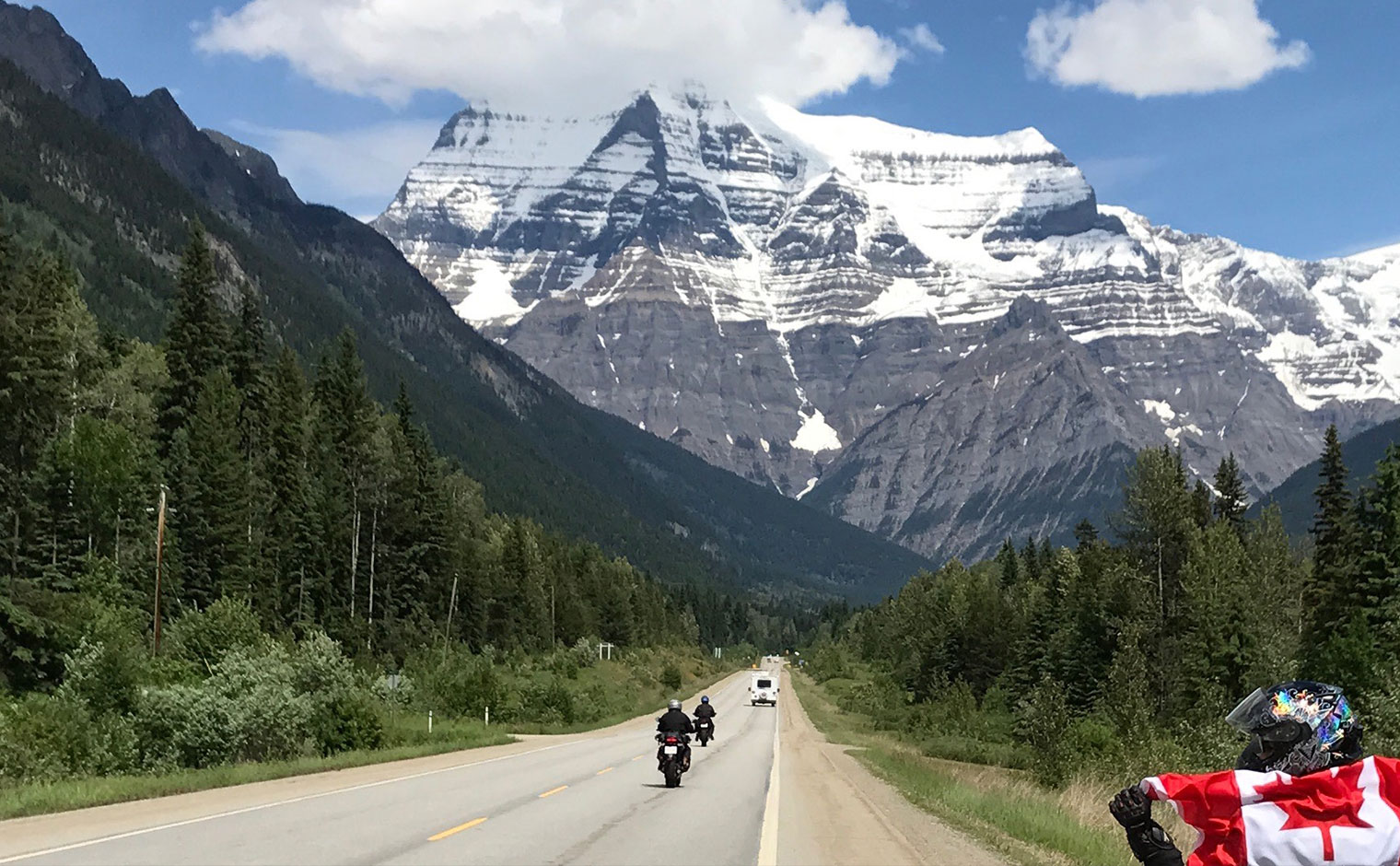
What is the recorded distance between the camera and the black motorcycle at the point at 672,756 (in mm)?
27750

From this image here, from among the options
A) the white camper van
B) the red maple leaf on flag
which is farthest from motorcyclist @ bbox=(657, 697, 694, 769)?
the white camper van

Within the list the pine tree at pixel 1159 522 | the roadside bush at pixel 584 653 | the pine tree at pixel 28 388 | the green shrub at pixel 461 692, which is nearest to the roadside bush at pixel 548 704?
the green shrub at pixel 461 692

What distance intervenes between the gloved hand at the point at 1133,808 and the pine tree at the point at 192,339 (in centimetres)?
6508

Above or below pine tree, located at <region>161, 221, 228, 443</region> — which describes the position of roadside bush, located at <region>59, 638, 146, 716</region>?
below

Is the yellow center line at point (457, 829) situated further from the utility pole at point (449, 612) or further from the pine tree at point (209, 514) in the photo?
the utility pole at point (449, 612)

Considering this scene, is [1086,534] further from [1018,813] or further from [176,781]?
[176,781]

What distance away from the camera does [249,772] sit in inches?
1014

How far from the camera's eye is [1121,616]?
66.9 meters

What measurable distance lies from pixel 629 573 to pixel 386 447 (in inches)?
3438

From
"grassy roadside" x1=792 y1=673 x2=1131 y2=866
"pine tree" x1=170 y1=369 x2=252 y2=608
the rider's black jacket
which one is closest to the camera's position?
"grassy roadside" x1=792 y1=673 x2=1131 y2=866

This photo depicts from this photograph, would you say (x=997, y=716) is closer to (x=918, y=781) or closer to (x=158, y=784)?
(x=918, y=781)

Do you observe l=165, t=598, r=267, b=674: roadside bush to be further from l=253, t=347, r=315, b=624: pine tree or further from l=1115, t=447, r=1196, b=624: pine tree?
l=1115, t=447, r=1196, b=624: pine tree

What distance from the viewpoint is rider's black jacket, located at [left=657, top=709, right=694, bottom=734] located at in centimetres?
2866

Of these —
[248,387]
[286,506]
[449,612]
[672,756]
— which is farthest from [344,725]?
[449,612]
